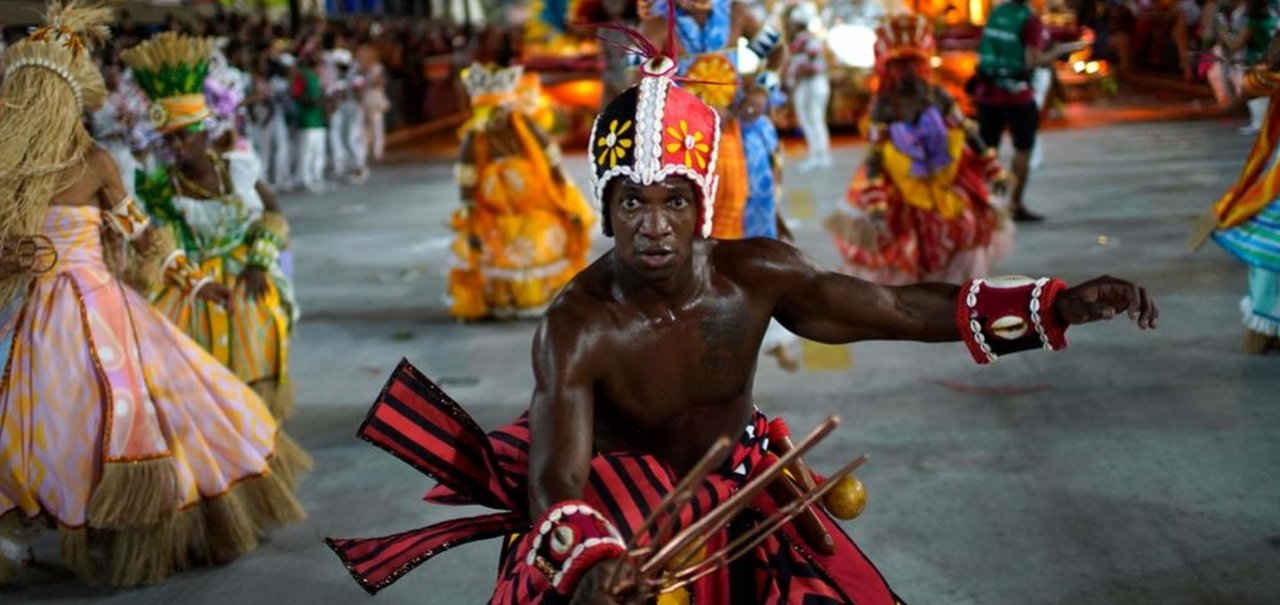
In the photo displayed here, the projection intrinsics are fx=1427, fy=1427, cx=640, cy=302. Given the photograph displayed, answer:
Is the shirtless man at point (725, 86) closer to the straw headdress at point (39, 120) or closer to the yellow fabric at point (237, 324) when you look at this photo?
the yellow fabric at point (237, 324)

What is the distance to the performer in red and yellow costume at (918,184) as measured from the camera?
8.41 m

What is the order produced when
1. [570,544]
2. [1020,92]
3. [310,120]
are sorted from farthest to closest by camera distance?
[310,120] < [1020,92] < [570,544]

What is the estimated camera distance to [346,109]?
18.2 m

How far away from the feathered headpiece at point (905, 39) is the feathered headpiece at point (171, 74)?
4.25m

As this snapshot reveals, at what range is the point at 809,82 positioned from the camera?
50.4ft

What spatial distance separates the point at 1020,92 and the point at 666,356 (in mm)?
8689

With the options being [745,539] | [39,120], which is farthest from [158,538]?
[745,539]

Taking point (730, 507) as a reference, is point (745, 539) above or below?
below

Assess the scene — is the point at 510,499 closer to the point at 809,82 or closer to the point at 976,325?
the point at 976,325

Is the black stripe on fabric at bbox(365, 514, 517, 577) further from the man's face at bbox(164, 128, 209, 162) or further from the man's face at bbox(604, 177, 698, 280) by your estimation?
the man's face at bbox(164, 128, 209, 162)

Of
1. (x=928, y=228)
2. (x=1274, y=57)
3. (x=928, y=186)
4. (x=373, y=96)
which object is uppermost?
(x=1274, y=57)

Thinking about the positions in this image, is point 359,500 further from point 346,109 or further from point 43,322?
point 346,109

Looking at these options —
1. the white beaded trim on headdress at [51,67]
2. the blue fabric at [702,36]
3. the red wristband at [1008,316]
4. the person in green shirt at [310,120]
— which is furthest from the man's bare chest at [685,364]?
the person in green shirt at [310,120]

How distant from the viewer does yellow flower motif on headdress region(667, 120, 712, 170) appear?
2.72m
